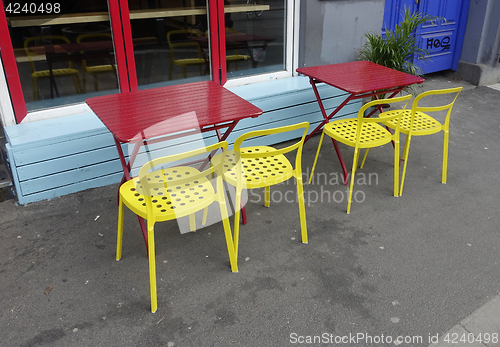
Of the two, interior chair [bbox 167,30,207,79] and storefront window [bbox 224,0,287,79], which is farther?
storefront window [bbox 224,0,287,79]

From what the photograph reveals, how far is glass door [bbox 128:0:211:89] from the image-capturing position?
396 centimetres

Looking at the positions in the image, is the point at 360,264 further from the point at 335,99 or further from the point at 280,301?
the point at 335,99

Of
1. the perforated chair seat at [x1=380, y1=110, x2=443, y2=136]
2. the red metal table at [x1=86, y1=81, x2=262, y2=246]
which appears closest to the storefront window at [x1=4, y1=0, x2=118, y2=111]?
the red metal table at [x1=86, y1=81, x2=262, y2=246]

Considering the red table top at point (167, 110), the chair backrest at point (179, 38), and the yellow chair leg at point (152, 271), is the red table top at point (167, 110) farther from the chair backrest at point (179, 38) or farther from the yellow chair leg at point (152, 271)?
the chair backrest at point (179, 38)

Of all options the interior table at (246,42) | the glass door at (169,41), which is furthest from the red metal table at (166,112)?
the interior table at (246,42)

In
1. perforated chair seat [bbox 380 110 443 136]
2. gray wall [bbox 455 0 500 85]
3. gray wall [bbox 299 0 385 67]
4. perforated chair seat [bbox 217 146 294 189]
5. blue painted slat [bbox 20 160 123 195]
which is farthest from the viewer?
gray wall [bbox 455 0 500 85]

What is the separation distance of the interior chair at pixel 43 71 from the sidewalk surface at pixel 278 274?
1028 mm

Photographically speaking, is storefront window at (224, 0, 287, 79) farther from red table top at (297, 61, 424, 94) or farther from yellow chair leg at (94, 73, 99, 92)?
yellow chair leg at (94, 73, 99, 92)

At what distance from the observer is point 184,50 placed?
14.3 ft

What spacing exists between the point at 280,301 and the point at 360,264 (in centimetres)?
66

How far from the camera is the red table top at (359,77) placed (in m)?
3.56

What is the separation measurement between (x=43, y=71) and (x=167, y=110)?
156cm
